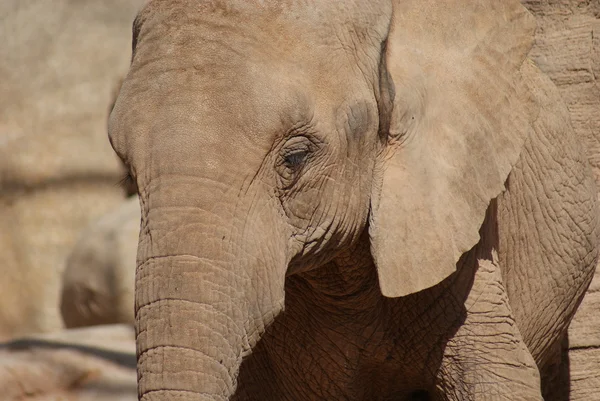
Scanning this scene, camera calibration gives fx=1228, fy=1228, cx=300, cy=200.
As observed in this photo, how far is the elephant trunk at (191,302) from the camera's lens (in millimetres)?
2152

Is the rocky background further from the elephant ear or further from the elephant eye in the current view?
the elephant eye

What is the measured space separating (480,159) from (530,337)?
2.29ft

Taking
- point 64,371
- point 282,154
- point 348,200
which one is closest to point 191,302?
point 282,154

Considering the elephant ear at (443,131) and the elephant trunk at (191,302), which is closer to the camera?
the elephant trunk at (191,302)

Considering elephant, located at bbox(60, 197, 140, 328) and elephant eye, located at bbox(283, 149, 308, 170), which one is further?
elephant, located at bbox(60, 197, 140, 328)

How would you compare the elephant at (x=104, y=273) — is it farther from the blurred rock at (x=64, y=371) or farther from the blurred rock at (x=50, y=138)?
the blurred rock at (x=64, y=371)

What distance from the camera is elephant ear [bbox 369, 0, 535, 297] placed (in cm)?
258

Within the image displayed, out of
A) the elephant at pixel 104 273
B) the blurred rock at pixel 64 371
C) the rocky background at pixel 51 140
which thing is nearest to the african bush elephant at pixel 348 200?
the blurred rock at pixel 64 371

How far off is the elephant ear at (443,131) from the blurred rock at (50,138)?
17.3 ft

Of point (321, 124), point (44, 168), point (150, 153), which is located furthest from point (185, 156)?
point (44, 168)

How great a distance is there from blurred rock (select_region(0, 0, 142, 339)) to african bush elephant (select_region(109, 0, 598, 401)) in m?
5.06

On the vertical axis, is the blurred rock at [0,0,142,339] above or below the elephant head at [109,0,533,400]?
above

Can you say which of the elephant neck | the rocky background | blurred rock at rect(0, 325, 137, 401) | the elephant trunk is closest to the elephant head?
the elephant trunk

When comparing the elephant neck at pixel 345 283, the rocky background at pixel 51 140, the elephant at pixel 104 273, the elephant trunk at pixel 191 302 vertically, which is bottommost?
the elephant trunk at pixel 191 302
